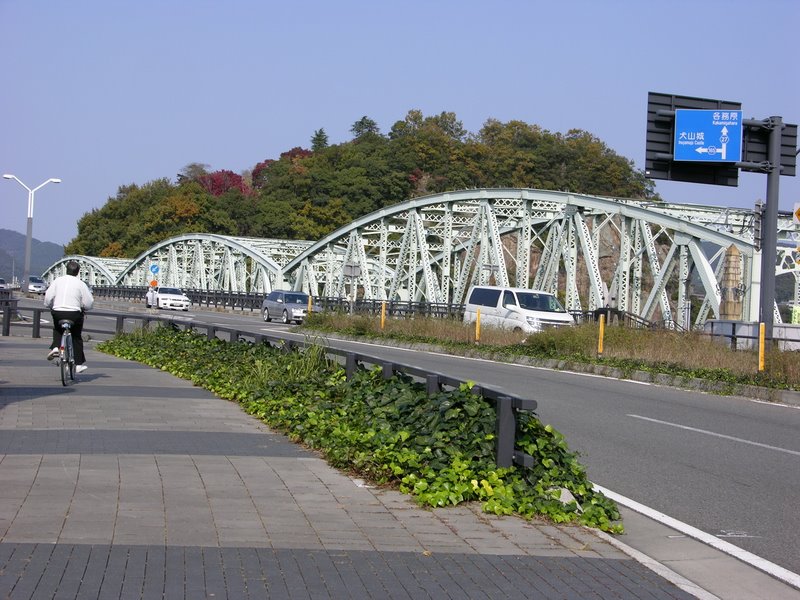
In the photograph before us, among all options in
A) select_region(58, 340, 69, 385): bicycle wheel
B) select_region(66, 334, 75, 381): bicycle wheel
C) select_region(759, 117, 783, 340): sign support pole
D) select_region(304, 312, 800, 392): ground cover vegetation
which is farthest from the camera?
select_region(759, 117, 783, 340): sign support pole

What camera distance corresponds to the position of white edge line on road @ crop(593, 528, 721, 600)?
532 cm

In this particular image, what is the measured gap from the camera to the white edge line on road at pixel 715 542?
19.1ft

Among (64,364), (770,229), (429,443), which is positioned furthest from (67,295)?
(770,229)

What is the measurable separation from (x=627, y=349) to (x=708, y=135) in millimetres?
6110

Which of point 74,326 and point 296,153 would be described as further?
point 296,153

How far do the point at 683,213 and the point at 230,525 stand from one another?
39.9 m

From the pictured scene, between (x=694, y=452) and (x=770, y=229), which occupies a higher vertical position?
(x=770, y=229)

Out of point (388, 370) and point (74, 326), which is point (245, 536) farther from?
point (74, 326)

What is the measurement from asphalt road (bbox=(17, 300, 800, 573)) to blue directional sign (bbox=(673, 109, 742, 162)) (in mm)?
8437

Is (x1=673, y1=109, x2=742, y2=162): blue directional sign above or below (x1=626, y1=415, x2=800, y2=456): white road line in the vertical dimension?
above

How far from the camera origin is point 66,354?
45.0ft

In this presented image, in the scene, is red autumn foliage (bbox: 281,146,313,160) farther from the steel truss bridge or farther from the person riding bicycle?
the person riding bicycle

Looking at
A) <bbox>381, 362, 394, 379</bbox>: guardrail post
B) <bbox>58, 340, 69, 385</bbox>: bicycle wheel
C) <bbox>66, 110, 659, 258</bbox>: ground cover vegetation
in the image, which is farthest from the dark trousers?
<bbox>66, 110, 659, 258</bbox>: ground cover vegetation

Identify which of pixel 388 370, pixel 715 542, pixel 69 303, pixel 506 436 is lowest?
pixel 715 542
